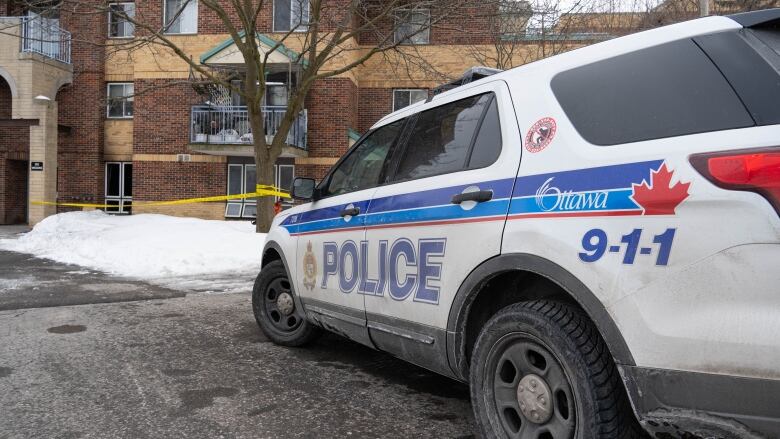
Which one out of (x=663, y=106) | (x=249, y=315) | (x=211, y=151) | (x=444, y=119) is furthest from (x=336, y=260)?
(x=211, y=151)

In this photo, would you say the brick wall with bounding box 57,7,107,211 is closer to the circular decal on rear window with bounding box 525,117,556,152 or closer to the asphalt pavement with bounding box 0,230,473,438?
the asphalt pavement with bounding box 0,230,473,438

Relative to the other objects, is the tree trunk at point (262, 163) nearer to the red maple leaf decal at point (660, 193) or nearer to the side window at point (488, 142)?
the side window at point (488, 142)

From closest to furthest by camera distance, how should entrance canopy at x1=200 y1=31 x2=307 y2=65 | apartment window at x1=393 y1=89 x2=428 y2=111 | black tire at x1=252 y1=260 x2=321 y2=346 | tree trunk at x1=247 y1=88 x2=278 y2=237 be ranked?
black tire at x1=252 y1=260 x2=321 y2=346 → tree trunk at x1=247 y1=88 x2=278 y2=237 → entrance canopy at x1=200 y1=31 x2=307 y2=65 → apartment window at x1=393 y1=89 x2=428 y2=111

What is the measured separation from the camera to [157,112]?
19.2 metres

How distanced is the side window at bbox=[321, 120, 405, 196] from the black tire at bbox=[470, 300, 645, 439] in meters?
1.55

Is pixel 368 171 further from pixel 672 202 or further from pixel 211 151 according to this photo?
pixel 211 151

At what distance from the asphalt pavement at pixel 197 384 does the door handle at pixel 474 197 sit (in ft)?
4.37

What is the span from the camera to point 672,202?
194cm

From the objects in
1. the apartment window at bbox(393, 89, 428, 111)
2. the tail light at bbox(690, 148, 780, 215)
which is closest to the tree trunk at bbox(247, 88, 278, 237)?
the apartment window at bbox(393, 89, 428, 111)

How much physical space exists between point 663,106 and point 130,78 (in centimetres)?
2127

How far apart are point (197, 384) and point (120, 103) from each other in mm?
18843

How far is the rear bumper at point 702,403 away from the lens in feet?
5.79

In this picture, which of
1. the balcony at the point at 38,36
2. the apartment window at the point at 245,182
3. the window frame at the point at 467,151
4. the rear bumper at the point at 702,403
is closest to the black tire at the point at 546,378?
the rear bumper at the point at 702,403

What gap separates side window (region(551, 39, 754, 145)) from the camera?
200 centimetres
